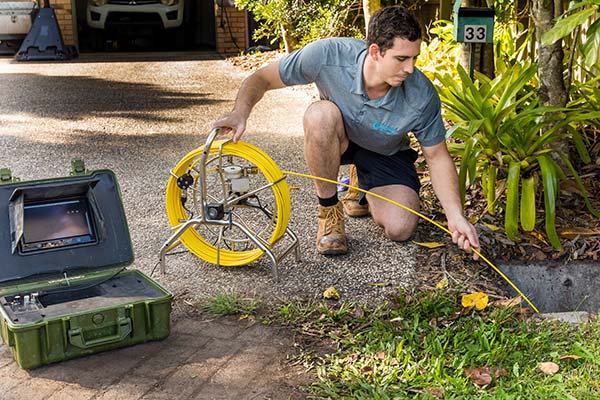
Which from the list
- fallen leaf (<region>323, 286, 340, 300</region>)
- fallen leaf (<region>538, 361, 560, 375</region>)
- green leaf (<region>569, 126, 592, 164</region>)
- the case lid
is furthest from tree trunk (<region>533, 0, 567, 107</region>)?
the case lid

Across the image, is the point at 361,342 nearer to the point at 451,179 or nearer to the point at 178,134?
the point at 451,179

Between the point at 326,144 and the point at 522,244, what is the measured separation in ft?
4.07

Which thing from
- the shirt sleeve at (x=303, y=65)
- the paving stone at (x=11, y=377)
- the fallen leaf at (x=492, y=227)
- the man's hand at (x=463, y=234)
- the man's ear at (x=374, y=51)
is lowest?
the paving stone at (x=11, y=377)

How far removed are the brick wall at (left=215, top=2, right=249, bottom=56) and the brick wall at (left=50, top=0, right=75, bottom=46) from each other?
6.80 feet

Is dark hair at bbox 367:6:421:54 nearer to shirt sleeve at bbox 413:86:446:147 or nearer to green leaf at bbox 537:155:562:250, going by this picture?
shirt sleeve at bbox 413:86:446:147

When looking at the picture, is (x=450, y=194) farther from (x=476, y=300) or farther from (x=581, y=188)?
(x=581, y=188)

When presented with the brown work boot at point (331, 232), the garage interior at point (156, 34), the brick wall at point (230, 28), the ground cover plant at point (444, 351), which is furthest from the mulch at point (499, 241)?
the garage interior at point (156, 34)

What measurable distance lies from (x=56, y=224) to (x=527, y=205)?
246cm

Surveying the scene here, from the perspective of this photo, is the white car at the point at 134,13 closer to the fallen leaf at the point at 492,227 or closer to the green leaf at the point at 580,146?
the green leaf at the point at 580,146

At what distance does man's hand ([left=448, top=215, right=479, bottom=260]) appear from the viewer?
12.6 ft

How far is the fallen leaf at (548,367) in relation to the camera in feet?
11.1

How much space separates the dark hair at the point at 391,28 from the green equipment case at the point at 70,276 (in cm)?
135

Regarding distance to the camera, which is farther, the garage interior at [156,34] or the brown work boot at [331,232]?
the garage interior at [156,34]

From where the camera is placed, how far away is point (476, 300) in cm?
403
